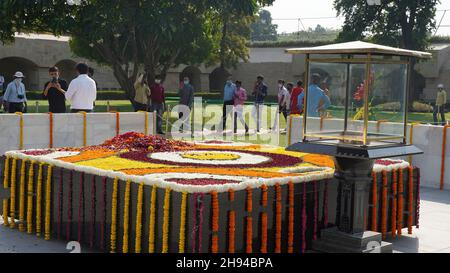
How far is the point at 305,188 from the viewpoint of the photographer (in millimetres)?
6742

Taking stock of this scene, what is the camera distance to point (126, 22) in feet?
81.3

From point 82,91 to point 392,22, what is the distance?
3257 cm

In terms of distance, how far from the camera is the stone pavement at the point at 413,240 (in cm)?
701

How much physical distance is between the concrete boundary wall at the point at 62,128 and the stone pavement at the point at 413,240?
295 cm

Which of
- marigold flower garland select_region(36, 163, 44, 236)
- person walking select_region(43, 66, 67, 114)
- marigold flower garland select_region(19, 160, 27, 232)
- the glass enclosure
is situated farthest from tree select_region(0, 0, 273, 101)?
the glass enclosure

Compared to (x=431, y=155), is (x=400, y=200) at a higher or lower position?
lower

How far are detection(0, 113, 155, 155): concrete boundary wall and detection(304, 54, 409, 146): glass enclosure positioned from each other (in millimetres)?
5635

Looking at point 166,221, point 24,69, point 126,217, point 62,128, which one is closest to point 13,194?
point 126,217

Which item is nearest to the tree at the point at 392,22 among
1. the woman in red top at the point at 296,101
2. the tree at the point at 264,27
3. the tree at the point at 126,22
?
the tree at the point at 126,22

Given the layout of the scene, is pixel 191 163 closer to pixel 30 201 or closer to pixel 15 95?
pixel 30 201

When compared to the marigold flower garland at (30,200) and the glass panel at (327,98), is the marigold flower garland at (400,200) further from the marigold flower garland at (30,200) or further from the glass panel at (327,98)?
the marigold flower garland at (30,200)

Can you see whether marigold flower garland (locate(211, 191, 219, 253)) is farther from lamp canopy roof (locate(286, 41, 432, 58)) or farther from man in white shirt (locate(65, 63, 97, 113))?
man in white shirt (locate(65, 63, 97, 113))

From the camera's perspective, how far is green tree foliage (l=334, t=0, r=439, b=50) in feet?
132

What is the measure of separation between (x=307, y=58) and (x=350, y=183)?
1.41 meters
